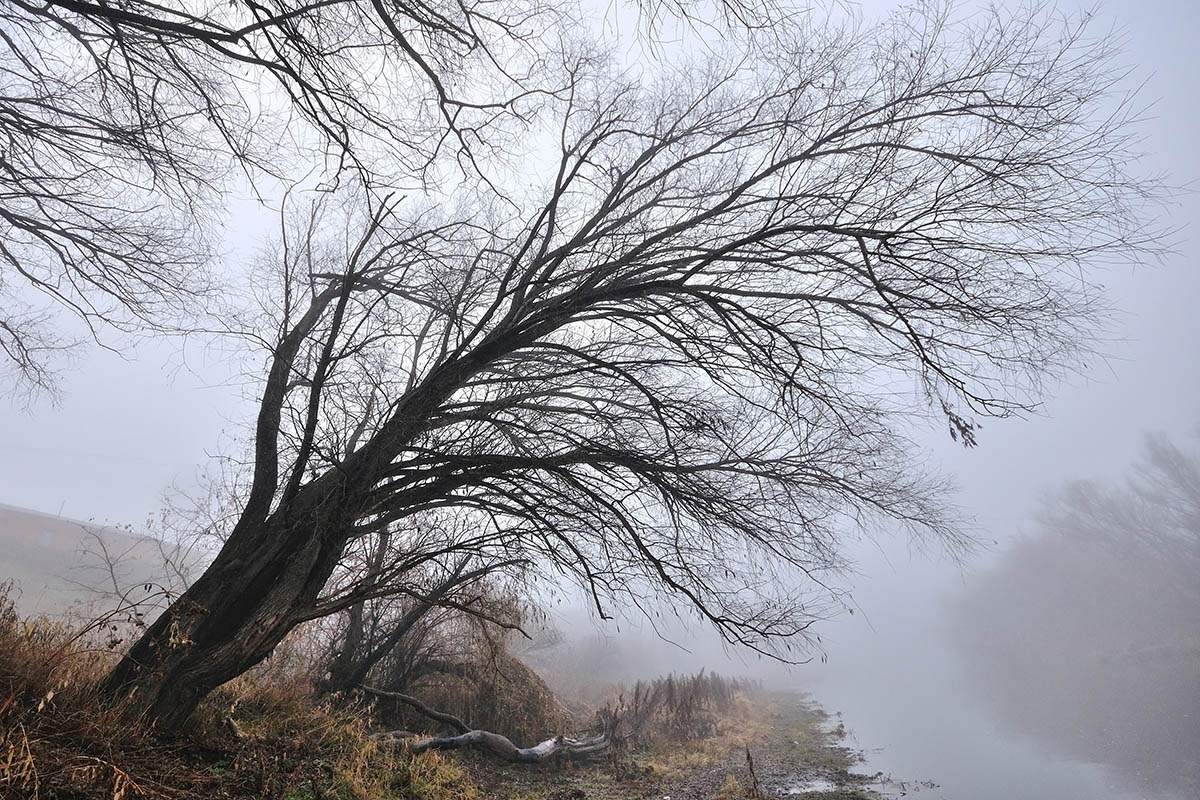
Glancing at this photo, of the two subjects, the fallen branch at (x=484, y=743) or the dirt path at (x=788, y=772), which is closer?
the fallen branch at (x=484, y=743)

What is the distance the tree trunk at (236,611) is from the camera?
4.32 meters

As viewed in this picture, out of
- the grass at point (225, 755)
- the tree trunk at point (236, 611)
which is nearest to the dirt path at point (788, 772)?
the grass at point (225, 755)

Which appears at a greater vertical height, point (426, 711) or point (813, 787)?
point (426, 711)

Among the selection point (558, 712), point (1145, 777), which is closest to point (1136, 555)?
point (1145, 777)

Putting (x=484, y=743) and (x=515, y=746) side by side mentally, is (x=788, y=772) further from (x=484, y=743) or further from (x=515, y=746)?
(x=484, y=743)

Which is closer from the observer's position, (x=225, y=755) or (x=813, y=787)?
(x=225, y=755)

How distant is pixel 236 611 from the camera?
506 centimetres

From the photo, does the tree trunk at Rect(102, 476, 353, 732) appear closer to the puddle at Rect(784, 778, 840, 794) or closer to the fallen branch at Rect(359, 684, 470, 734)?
the fallen branch at Rect(359, 684, 470, 734)

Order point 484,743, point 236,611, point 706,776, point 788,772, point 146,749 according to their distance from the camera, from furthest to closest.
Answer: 1. point 788,772
2. point 706,776
3. point 484,743
4. point 236,611
5. point 146,749

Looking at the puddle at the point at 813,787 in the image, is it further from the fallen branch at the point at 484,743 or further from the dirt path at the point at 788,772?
the fallen branch at the point at 484,743

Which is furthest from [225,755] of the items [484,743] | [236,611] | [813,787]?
[813,787]

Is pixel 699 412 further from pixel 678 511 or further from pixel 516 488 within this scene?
pixel 516 488

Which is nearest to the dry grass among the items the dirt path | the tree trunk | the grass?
the grass

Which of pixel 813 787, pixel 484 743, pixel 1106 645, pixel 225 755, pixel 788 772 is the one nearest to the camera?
pixel 225 755
